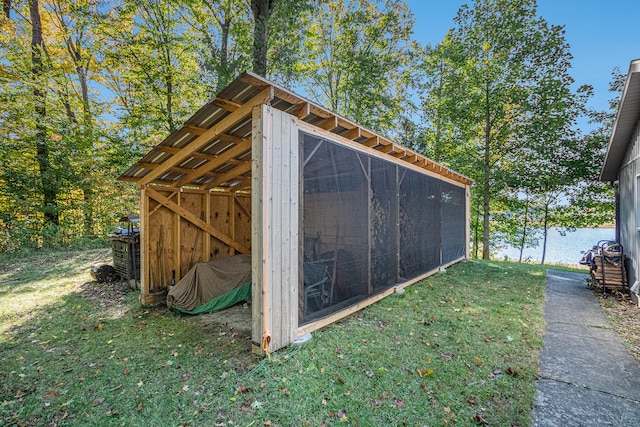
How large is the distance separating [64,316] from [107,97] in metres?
10.9

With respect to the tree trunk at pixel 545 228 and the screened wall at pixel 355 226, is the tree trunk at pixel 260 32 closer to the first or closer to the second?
the screened wall at pixel 355 226

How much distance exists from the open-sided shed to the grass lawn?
1.65 feet

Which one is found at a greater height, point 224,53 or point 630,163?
point 224,53

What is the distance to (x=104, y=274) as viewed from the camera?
6.24m

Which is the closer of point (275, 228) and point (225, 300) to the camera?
point (275, 228)

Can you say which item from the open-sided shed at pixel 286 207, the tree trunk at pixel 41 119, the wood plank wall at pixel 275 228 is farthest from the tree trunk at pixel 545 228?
the tree trunk at pixel 41 119

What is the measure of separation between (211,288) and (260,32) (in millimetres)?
6862

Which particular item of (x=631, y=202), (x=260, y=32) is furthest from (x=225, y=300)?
(x=631, y=202)

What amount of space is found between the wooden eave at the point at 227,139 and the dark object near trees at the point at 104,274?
9.46 ft

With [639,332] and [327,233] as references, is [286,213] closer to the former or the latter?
[327,233]

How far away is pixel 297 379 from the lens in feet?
8.33

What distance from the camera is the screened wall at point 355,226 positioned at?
11.4 ft

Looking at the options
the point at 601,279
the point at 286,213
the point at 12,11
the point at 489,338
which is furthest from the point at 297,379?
the point at 12,11

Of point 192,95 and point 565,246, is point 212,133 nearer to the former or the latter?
point 192,95
